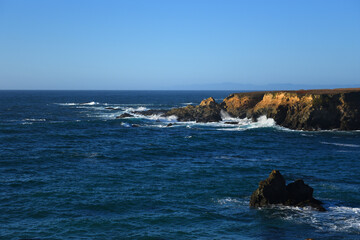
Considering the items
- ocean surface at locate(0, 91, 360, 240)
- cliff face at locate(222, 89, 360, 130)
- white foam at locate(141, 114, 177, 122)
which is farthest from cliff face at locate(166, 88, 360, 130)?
ocean surface at locate(0, 91, 360, 240)

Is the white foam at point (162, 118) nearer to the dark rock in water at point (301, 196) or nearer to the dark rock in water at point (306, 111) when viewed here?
the dark rock in water at point (306, 111)

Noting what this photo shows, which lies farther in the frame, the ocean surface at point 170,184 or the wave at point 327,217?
the ocean surface at point 170,184

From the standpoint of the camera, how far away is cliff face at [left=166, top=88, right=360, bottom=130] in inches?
2313

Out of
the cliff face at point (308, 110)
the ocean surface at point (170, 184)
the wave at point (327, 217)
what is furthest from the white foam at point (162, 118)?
the wave at point (327, 217)

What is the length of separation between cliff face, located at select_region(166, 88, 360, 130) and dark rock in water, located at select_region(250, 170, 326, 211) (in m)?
38.0

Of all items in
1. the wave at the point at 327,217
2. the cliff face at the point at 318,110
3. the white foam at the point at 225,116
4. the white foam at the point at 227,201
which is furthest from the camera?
the white foam at the point at 225,116

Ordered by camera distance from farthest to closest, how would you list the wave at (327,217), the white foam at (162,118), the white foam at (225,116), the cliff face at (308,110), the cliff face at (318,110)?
the white foam at (162,118) < the white foam at (225,116) < the cliff face at (308,110) < the cliff face at (318,110) < the wave at (327,217)

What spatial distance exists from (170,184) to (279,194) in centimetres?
901

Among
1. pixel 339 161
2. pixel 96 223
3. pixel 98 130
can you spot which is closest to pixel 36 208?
pixel 96 223

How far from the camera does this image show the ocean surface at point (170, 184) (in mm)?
20750

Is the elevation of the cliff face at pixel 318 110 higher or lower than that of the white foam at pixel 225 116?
higher

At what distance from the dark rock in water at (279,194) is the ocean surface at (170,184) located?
2.24 feet

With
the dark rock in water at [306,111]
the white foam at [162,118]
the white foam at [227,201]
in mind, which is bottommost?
the white foam at [227,201]

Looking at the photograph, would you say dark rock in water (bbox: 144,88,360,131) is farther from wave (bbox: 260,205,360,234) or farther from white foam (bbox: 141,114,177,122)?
wave (bbox: 260,205,360,234)
